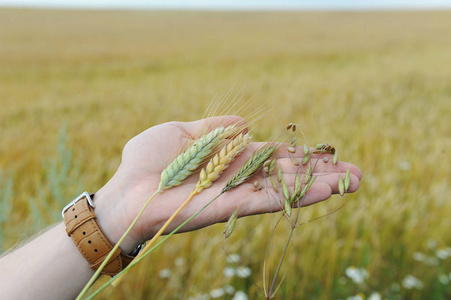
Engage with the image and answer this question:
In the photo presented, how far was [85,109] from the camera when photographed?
5.70m

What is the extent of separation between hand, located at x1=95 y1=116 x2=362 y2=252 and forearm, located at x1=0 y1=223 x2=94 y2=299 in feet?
0.44

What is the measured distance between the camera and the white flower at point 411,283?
2.12 m

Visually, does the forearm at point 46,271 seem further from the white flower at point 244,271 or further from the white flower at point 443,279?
the white flower at point 443,279

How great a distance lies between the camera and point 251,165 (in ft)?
4.25

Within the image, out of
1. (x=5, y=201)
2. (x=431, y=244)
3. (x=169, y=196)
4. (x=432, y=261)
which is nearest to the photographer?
(x=169, y=196)

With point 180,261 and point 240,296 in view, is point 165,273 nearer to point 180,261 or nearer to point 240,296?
point 180,261

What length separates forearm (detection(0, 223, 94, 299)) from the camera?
1.25m

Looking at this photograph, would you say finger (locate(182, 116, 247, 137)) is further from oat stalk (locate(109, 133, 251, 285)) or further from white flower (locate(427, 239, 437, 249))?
white flower (locate(427, 239, 437, 249))

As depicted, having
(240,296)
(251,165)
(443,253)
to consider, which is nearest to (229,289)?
(240,296)

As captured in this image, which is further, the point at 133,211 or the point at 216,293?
the point at 216,293

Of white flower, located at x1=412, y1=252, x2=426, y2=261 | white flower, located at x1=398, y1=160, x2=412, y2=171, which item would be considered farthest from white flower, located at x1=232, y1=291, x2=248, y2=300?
white flower, located at x1=398, y1=160, x2=412, y2=171

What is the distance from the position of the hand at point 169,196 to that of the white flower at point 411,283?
1015mm

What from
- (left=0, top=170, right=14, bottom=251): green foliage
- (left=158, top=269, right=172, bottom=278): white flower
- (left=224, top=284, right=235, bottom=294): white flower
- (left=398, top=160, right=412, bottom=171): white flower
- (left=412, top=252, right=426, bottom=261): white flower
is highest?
(left=0, top=170, right=14, bottom=251): green foliage

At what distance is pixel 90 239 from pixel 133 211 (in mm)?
163
